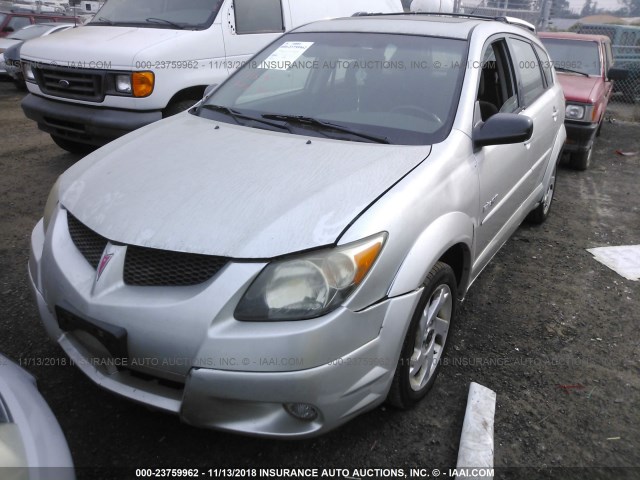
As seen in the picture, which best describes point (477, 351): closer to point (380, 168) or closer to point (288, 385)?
point (380, 168)

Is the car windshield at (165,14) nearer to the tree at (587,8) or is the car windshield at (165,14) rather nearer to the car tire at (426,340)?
the car tire at (426,340)

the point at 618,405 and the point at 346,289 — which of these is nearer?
the point at 346,289

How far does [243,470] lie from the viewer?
2082mm

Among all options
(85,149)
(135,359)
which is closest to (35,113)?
(85,149)

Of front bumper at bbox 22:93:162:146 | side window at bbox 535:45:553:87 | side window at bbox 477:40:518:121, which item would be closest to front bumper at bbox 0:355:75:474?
side window at bbox 477:40:518:121

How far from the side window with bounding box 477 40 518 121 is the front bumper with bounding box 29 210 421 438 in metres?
1.61

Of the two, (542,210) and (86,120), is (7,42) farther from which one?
(542,210)

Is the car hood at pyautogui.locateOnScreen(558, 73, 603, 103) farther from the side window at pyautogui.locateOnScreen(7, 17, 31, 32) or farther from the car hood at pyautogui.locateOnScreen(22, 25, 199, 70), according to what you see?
the side window at pyautogui.locateOnScreen(7, 17, 31, 32)

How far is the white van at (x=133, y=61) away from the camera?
4770 mm

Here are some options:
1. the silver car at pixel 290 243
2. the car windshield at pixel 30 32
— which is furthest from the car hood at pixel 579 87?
the car windshield at pixel 30 32

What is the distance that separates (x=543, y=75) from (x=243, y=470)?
3731mm

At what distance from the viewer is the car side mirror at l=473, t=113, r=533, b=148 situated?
2.53 metres

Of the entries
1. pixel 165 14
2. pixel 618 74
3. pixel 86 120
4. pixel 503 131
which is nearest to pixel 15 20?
pixel 165 14

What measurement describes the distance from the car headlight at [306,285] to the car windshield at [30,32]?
12.6 m
